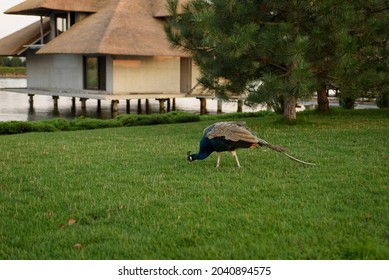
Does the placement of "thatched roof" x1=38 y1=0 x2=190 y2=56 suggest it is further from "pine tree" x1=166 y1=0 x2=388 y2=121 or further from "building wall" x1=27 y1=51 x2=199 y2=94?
"pine tree" x1=166 y1=0 x2=388 y2=121

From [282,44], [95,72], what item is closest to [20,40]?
[95,72]

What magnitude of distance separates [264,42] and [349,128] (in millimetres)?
3003

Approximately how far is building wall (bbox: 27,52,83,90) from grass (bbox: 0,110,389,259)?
61.4 ft

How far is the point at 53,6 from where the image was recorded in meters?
26.2

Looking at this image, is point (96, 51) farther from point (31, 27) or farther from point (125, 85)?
point (31, 27)

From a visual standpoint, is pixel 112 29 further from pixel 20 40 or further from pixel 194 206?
pixel 194 206

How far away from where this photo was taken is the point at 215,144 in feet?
20.7

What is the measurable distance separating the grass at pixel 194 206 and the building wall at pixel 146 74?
16560mm

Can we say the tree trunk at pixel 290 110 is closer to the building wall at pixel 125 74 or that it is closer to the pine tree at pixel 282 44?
the pine tree at pixel 282 44

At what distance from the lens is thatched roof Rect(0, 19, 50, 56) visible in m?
29.8

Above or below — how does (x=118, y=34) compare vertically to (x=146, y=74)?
above

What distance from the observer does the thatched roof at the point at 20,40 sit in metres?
29.8

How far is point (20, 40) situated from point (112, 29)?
9653mm

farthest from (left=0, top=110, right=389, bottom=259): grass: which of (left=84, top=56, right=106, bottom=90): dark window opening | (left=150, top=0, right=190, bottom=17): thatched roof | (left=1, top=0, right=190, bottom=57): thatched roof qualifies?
(left=150, top=0, right=190, bottom=17): thatched roof
